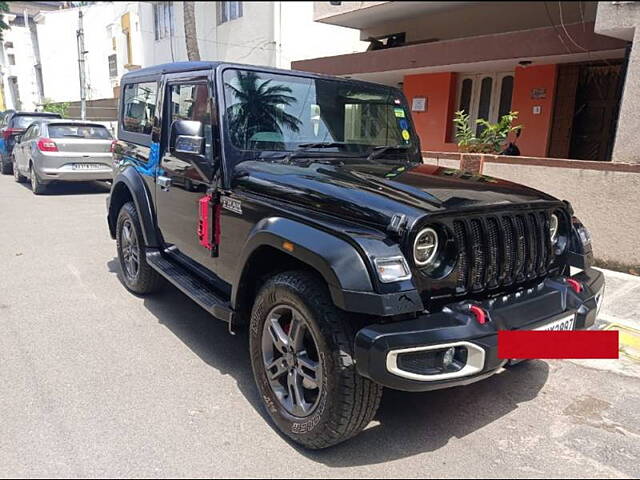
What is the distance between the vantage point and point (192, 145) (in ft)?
10.3

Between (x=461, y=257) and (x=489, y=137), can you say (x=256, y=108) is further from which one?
(x=489, y=137)

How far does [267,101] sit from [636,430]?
120 inches

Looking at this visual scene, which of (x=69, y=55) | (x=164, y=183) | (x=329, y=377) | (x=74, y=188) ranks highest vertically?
(x=69, y=55)

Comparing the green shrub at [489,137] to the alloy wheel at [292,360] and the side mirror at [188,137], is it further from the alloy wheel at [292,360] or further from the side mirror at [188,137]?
the alloy wheel at [292,360]

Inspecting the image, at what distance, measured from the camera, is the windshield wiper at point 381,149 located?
11.8 ft

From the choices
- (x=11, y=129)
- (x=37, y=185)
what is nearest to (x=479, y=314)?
(x=37, y=185)

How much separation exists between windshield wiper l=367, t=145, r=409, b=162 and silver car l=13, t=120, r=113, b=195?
8.30 meters

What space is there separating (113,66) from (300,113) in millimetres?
27532

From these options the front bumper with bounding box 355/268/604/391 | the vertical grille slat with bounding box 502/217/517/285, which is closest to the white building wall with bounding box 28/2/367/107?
the front bumper with bounding box 355/268/604/391

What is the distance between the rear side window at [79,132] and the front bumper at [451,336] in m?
10.2

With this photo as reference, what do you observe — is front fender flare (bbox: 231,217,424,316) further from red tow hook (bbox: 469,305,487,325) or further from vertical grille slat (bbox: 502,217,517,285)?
vertical grille slat (bbox: 502,217,517,285)

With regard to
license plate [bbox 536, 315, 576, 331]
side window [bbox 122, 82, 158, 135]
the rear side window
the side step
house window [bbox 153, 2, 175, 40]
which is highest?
house window [bbox 153, 2, 175, 40]

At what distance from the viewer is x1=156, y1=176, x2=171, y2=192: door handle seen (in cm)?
392

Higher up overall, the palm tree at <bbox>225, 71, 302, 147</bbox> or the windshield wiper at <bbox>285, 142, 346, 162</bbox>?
the palm tree at <bbox>225, 71, 302, 147</bbox>
